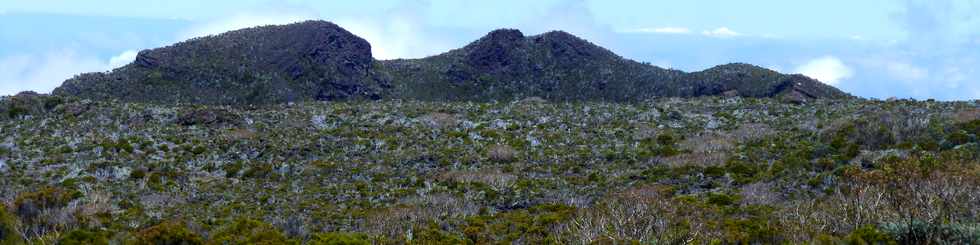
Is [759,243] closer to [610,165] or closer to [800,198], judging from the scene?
[800,198]

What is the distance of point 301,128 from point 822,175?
2383 cm

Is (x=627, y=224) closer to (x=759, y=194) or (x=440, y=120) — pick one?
(x=759, y=194)

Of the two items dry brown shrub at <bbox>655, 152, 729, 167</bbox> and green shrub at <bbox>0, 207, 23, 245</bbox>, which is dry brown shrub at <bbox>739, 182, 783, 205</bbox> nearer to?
dry brown shrub at <bbox>655, 152, 729, 167</bbox>

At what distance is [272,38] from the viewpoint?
Result: 69.2 m

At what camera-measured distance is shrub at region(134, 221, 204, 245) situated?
12.5 m

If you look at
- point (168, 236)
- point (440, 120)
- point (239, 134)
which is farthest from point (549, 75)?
point (168, 236)

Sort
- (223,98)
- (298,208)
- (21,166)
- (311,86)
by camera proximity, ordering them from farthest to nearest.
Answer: (311,86) → (223,98) → (21,166) → (298,208)

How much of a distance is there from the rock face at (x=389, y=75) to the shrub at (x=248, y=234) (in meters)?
44.4

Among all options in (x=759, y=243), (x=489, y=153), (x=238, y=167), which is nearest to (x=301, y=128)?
(x=238, y=167)

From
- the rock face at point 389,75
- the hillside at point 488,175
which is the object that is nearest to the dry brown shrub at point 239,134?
the hillside at point 488,175

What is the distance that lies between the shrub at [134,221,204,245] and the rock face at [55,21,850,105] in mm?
46077

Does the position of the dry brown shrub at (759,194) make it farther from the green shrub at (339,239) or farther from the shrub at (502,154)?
the green shrub at (339,239)

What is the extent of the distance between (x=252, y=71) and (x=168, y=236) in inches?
2073

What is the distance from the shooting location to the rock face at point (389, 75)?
5753 cm
